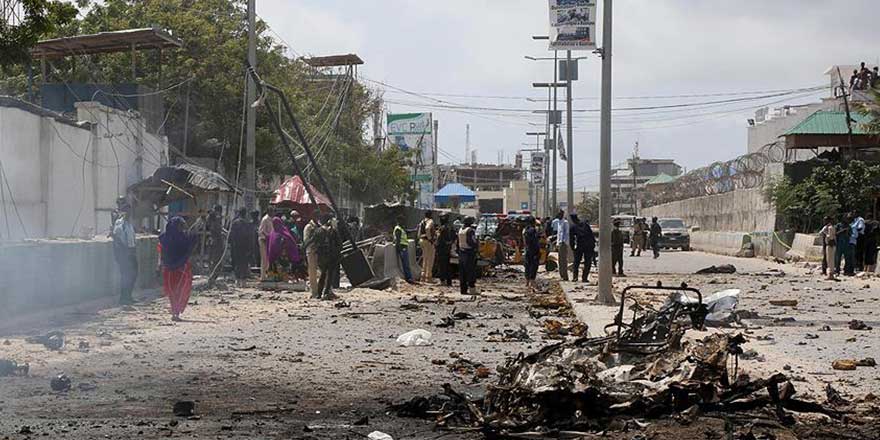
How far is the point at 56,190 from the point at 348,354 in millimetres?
16182

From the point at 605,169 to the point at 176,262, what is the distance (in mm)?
7644

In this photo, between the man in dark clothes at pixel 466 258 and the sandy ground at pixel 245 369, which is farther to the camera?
the man in dark clothes at pixel 466 258

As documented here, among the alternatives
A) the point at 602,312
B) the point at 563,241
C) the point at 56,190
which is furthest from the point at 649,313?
the point at 56,190

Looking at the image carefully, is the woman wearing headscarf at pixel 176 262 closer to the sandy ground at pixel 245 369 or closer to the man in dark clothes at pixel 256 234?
the sandy ground at pixel 245 369

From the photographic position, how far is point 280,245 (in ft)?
80.0

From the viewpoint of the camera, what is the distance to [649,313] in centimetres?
934

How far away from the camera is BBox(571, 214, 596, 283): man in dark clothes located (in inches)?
1043

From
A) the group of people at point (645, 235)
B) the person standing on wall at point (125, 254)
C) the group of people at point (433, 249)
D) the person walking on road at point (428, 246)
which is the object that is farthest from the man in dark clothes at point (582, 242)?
the group of people at point (645, 235)

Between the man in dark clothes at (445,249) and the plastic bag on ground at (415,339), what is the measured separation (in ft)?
41.6

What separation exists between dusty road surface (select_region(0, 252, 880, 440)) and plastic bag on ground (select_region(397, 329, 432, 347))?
0.51 feet

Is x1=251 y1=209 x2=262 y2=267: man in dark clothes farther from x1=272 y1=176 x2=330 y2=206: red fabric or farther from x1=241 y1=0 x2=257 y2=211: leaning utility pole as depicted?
x1=272 y1=176 x2=330 y2=206: red fabric

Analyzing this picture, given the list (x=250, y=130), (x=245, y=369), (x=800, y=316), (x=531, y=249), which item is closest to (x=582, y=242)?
(x=531, y=249)

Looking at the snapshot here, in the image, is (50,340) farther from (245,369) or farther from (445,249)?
(445,249)

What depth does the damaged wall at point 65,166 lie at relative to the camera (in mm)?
24359
